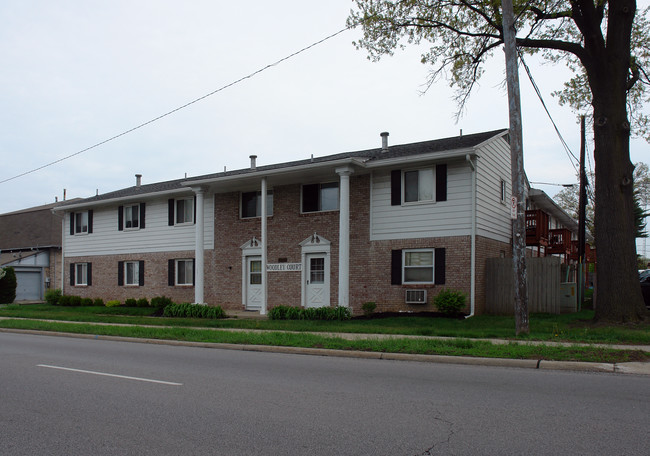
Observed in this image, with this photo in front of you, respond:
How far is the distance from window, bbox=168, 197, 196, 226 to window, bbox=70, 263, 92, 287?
6.83 meters

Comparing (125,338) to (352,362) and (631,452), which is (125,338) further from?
(631,452)

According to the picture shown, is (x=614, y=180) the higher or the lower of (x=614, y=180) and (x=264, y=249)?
the higher

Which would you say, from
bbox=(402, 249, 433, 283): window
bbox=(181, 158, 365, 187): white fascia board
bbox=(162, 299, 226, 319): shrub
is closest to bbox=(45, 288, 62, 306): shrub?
bbox=(162, 299, 226, 319): shrub

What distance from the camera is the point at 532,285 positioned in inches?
749

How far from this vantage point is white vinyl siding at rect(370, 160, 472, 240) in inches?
714

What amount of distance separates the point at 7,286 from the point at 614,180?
3123 cm

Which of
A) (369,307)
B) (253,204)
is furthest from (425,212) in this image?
(253,204)

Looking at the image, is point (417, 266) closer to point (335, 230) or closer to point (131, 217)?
point (335, 230)

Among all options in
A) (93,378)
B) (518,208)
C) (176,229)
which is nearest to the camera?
(93,378)

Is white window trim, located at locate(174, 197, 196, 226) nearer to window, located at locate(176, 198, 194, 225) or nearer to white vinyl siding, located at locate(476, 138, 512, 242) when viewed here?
window, located at locate(176, 198, 194, 225)

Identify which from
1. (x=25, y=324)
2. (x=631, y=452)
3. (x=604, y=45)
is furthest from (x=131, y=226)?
(x=631, y=452)

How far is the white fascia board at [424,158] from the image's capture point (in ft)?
57.4

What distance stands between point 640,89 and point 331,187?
40.0 feet

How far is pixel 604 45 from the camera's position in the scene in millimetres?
15312
